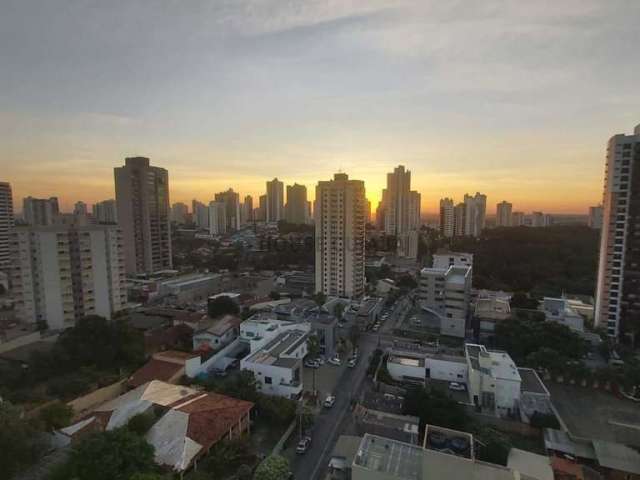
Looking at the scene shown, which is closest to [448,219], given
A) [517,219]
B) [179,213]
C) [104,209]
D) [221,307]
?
[517,219]

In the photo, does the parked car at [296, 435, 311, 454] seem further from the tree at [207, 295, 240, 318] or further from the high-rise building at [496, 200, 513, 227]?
the high-rise building at [496, 200, 513, 227]

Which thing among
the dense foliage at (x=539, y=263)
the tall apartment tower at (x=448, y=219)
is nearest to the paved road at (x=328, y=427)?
the dense foliage at (x=539, y=263)

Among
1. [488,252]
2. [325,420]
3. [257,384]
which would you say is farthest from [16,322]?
[488,252]

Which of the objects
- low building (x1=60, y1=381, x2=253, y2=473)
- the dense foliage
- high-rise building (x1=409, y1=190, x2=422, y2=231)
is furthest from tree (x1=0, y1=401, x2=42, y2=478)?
high-rise building (x1=409, y1=190, x2=422, y2=231)

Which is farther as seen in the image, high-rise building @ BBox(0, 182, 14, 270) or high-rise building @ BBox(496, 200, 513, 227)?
high-rise building @ BBox(496, 200, 513, 227)

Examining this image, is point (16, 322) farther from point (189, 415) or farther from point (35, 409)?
point (189, 415)

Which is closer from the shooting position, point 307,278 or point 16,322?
point 16,322

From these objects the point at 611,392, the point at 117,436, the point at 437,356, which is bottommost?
the point at 611,392
